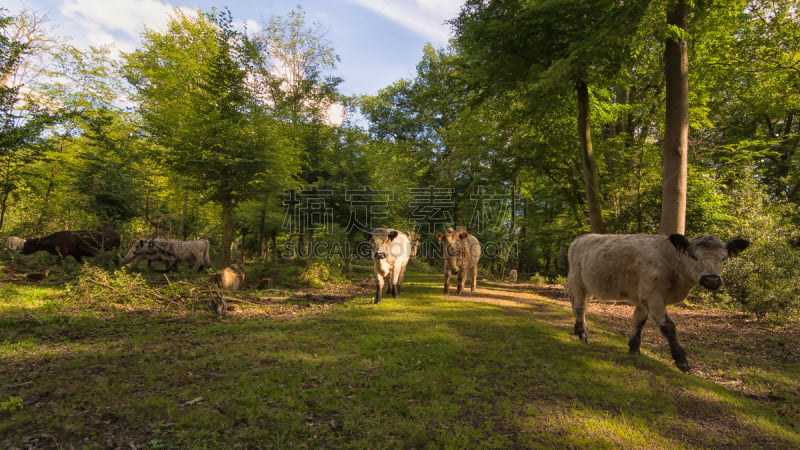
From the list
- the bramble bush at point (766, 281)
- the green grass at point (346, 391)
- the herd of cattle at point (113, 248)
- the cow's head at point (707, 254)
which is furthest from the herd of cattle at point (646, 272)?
the herd of cattle at point (113, 248)

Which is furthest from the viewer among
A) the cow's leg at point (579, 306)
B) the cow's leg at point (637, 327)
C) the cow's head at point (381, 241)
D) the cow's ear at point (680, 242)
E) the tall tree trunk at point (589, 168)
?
the tall tree trunk at point (589, 168)

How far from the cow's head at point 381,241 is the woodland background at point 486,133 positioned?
18.0 feet

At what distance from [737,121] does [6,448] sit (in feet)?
119

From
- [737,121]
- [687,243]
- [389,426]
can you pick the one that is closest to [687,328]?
[687,243]

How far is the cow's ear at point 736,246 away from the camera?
17.1 feet

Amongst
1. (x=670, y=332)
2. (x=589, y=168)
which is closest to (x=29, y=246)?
(x=670, y=332)

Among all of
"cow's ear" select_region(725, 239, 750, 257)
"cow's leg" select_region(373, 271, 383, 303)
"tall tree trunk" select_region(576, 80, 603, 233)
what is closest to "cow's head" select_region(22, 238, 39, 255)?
"cow's leg" select_region(373, 271, 383, 303)

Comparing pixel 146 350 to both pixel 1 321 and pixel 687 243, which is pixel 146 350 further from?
pixel 687 243

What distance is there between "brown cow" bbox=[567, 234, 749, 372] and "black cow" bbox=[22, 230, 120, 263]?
1819 cm

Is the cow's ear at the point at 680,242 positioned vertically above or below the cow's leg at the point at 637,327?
above

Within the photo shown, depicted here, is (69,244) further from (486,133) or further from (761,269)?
(761,269)

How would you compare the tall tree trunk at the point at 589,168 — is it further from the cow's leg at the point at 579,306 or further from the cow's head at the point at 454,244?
the cow's leg at the point at 579,306

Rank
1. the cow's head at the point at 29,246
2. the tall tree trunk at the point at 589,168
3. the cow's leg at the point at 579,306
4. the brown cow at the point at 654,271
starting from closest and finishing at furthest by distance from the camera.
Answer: the brown cow at the point at 654,271, the cow's leg at the point at 579,306, the tall tree trunk at the point at 589,168, the cow's head at the point at 29,246

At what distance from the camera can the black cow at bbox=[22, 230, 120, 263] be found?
13.0m
